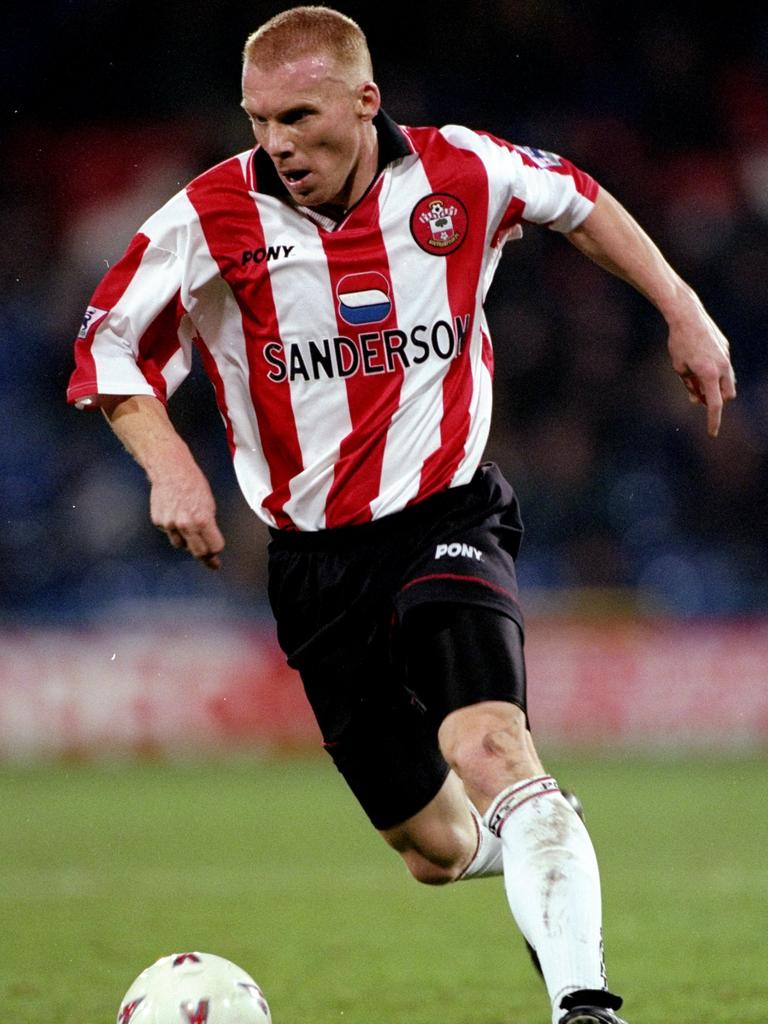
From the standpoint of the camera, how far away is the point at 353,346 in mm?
4289

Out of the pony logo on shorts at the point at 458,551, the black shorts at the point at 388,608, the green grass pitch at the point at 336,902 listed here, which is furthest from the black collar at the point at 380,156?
the green grass pitch at the point at 336,902

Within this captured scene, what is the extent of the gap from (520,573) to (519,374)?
86.2 inches

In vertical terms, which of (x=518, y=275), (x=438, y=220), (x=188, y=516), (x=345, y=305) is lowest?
(x=188, y=516)

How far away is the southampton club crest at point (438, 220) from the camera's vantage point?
4316mm

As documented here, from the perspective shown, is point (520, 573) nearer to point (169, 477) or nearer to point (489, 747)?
point (169, 477)

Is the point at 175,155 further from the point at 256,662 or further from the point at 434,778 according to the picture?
the point at 434,778

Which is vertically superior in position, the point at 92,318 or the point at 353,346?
the point at 92,318

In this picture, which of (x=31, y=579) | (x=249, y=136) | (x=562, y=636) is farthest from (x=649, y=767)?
(x=249, y=136)

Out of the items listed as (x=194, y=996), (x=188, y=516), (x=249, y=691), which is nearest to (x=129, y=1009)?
(x=194, y=996)

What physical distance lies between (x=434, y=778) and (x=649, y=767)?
8.04 m

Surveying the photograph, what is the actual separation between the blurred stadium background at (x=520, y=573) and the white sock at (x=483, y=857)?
379 millimetres

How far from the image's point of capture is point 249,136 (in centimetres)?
1656

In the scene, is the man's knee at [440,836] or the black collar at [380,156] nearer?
the black collar at [380,156]

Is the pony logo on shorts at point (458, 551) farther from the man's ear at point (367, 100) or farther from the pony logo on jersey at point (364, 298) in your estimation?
the man's ear at point (367, 100)
